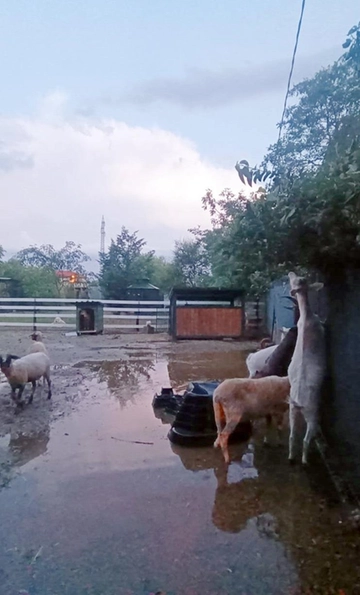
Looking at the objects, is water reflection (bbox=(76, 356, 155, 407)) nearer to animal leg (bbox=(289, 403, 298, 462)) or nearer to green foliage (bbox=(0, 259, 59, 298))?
animal leg (bbox=(289, 403, 298, 462))

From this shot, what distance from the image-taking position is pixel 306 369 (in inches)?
146

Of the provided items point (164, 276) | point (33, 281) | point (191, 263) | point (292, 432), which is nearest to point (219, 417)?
point (292, 432)

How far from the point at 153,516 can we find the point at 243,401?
1351mm

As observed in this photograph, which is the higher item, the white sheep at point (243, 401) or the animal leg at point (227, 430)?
the white sheep at point (243, 401)

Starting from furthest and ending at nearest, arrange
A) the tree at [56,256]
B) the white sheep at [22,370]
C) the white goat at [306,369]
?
the tree at [56,256]
the white sheep at [22,370]
the white goat at [306,369]

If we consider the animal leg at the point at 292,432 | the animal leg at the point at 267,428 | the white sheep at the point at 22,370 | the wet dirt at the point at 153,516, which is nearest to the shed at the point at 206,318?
the white sheep at the point at 22,370

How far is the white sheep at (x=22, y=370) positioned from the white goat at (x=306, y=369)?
343 cm

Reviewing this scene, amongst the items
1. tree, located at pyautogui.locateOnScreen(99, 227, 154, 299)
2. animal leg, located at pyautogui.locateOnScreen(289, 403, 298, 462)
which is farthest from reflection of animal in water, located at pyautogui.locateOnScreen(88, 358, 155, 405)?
tree, located at pyautogui.locateOnScreen(99, 227, 154, 299)

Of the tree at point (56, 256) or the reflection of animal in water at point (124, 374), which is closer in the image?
the reflection of animal in water at point (124, 374)

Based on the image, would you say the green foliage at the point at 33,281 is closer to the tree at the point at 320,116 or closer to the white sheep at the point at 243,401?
the tree at the point at 320,116

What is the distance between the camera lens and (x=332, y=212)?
2.72 meters

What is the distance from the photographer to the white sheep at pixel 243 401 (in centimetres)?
392

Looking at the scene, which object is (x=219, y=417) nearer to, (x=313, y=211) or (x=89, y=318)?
(x=313, y=211)

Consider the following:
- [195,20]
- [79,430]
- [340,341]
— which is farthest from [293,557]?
[195,20]
